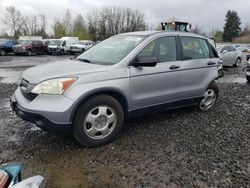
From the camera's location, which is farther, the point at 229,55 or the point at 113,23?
the point at 113,23

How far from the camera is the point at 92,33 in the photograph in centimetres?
6069

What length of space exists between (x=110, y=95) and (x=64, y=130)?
88cm

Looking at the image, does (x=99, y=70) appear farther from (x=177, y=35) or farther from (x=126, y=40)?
(x=177, y=35)

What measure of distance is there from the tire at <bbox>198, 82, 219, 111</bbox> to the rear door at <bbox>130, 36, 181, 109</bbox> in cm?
110

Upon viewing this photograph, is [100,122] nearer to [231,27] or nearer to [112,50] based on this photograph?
[112,50]

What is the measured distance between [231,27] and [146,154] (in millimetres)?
78903

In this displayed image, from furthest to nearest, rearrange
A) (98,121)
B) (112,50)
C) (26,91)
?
1. (112,50)
2. (98,121)
3. (26,91)

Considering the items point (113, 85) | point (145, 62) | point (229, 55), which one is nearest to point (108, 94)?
point (113, 85)

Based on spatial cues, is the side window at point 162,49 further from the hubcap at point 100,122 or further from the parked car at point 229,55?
the parked car at point 229,55

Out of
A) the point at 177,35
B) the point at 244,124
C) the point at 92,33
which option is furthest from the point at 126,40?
the point at 92,33

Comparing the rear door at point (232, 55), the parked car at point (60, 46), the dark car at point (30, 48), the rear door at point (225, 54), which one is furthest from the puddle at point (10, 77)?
the parked car at point (60, 46)

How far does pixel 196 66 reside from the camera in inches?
213

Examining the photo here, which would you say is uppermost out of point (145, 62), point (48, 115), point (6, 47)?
point (6, 47)

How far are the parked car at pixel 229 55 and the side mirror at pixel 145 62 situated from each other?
1423 cm
